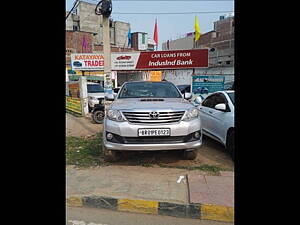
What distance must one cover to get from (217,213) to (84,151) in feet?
10.7

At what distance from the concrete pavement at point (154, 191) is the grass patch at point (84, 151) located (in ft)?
1.22

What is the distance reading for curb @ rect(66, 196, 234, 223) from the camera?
285cm

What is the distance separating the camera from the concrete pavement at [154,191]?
2912 mm

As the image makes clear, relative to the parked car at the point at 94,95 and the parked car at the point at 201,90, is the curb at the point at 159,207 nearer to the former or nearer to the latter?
the parked car at the point at 94,95

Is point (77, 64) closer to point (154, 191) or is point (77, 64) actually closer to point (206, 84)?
point (206, 84)

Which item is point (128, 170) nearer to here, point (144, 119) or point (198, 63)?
point (144, 119)

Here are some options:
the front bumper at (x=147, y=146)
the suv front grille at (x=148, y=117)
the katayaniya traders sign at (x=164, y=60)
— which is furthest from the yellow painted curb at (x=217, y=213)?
the katayaniya traders sign at (x=164, y=60)

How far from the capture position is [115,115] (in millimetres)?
3959

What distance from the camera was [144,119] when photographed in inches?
152

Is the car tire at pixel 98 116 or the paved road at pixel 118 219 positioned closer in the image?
the paved road at pixel 118 219

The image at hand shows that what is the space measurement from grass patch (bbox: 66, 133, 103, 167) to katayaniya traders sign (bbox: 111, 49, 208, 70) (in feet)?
26.0

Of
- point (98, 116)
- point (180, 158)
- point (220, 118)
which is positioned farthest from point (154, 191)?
point (98, 116)

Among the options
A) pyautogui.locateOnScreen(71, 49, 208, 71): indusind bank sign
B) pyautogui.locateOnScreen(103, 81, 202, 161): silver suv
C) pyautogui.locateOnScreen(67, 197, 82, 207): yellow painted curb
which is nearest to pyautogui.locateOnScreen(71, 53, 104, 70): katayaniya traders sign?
pyautogui.locateOnScreen(71, 49, 208, 71): indusind bank sign
